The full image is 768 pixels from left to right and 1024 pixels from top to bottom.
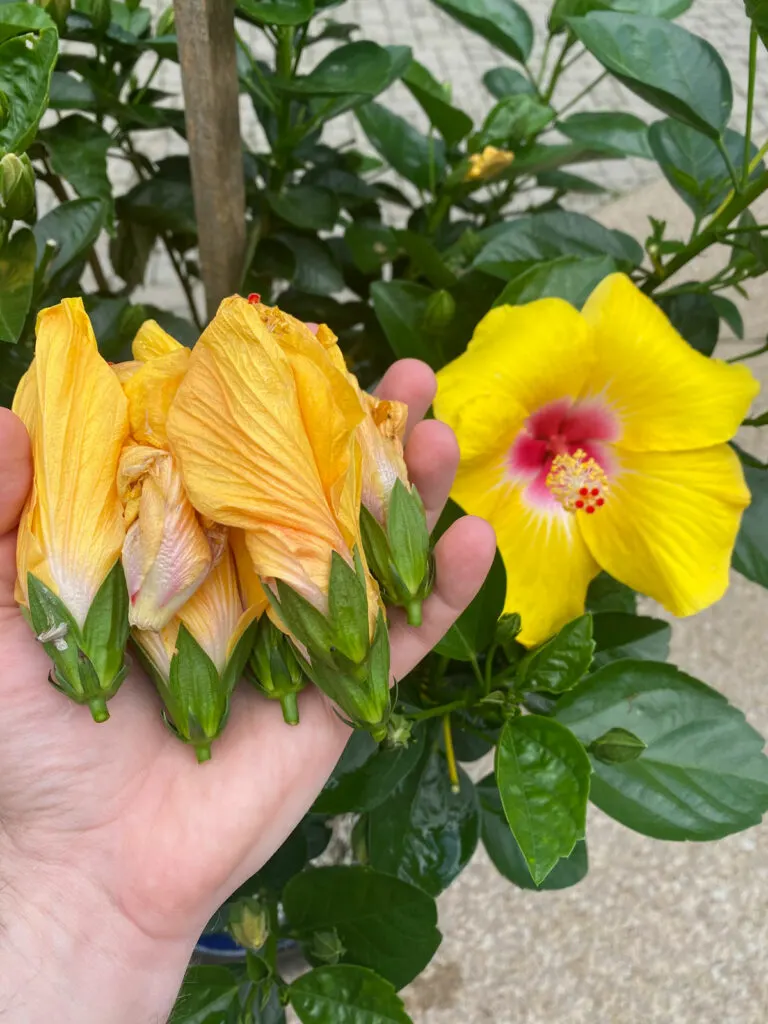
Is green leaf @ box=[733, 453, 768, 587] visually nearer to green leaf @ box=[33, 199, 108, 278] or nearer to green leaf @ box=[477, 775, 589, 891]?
green leaf @ box=[477, 775, 589, 891]

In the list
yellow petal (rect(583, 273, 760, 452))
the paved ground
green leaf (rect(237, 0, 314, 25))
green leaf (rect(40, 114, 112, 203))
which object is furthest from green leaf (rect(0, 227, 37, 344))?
the paved ground

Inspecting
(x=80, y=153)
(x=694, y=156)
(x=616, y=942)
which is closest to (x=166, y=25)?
(x=80, y=153)

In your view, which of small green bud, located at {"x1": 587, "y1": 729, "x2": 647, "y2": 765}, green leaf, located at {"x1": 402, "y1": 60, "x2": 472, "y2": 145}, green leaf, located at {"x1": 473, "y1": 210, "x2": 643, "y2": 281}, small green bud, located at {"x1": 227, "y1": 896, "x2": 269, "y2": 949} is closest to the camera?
small green bud, located at {"x1": 587, "y1": 729, "x2": 647, "y2": 765}

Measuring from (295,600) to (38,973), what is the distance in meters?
Result: 0.34

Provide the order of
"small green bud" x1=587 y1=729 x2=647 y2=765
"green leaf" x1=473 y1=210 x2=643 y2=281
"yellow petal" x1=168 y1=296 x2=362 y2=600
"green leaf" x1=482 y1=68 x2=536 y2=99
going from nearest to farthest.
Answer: "yellow petal" x1=168 y1=296 x2=362 y2=600 < "small green bud" x1=587 y1=729 x2=647 y2=765 < "green leaf" x1=473 y1=210 x2=643 y2=281 < "green leaf" x1=482 y1=68 x2=536 y2=99

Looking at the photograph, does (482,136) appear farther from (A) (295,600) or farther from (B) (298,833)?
(B) (298,833)

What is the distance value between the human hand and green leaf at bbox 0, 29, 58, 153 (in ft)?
0.88

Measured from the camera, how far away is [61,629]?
58 centimetres

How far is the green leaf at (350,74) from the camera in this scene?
83 cm

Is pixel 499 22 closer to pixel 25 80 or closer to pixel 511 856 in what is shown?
pixel 25 80

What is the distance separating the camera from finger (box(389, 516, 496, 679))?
69cm

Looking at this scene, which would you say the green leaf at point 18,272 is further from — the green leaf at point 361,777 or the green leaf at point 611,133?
the green leaf at point 611,133

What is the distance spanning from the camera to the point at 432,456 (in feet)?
2.36

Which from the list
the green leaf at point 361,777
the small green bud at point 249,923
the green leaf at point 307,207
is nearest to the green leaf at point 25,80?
the green leaf at point 307,207
